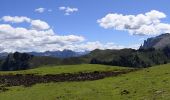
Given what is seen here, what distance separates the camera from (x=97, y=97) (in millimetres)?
41750

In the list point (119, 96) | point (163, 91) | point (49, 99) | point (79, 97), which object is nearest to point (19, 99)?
point (49, 99)

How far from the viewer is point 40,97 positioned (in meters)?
46.5

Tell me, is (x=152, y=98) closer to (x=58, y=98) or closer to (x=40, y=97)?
(x=58, y=98)

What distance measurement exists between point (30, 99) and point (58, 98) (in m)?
4.12

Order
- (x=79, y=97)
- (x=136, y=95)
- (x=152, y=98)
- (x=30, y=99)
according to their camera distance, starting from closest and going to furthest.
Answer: (x=152, y=98), (x=136, y=95), (x=79, y=97), (x=30, y=99)

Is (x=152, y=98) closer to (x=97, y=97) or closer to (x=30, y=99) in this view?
(x=97, y=97)

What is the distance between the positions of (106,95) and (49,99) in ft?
21.3

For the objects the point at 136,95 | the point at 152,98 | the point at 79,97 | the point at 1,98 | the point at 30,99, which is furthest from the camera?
the point at 1,98

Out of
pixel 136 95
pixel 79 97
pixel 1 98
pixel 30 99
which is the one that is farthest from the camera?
pixel 1 98

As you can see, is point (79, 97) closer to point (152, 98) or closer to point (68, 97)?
point (68, 97)

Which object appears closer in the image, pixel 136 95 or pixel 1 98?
pixel 136 95

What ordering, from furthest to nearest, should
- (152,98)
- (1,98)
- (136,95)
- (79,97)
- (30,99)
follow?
(1,98) → (30,99) → (79,97) → (136,95) → (152,98)

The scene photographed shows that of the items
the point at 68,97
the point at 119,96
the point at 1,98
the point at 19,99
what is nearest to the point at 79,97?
the point at 68,97

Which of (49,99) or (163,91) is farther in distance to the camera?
(49,99)
